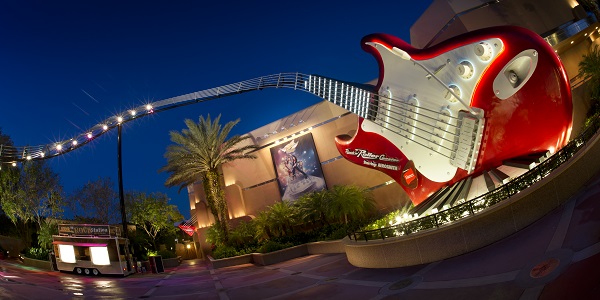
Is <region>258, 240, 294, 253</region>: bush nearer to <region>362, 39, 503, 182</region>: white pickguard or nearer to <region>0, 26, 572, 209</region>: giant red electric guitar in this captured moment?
<region>0, 26, 572, 209</region>: giant red electric guitar

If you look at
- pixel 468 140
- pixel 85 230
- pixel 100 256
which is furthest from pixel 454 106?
pixel 85 230

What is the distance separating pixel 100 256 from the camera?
20.8 meters

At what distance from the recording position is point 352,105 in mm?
16234

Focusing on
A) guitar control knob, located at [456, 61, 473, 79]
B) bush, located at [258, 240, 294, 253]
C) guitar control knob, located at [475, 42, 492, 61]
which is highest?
guitar control knob, located at [475, 42, 492, 61]

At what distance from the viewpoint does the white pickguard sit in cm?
1257

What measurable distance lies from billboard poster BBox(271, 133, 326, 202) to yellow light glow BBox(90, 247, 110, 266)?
1407 centimetres

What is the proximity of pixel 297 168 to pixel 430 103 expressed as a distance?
1764 centimetres

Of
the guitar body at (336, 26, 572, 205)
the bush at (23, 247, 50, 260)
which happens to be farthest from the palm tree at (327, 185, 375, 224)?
the bush at (23, 247, 50, 260)

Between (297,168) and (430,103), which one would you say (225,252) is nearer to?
(297,168)

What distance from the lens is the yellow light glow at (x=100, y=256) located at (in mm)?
20719

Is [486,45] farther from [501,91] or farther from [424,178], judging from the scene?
[424,178]

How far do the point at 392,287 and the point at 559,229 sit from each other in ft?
13.2

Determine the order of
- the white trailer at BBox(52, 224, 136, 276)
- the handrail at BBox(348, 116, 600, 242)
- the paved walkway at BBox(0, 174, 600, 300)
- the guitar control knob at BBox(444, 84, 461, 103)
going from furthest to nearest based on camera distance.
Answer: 1. the white trailer at BBox(52, 224, 136, 276)
2. the guitar control knob at BBox(444, 84, 461, 103)
3. the handrail at BBox(348, 116, 600, 242)
4. the paved walkway at BBox(0, 174, 600, 300)

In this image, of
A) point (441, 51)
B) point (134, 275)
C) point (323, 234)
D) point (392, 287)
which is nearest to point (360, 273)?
point (392, 287)
